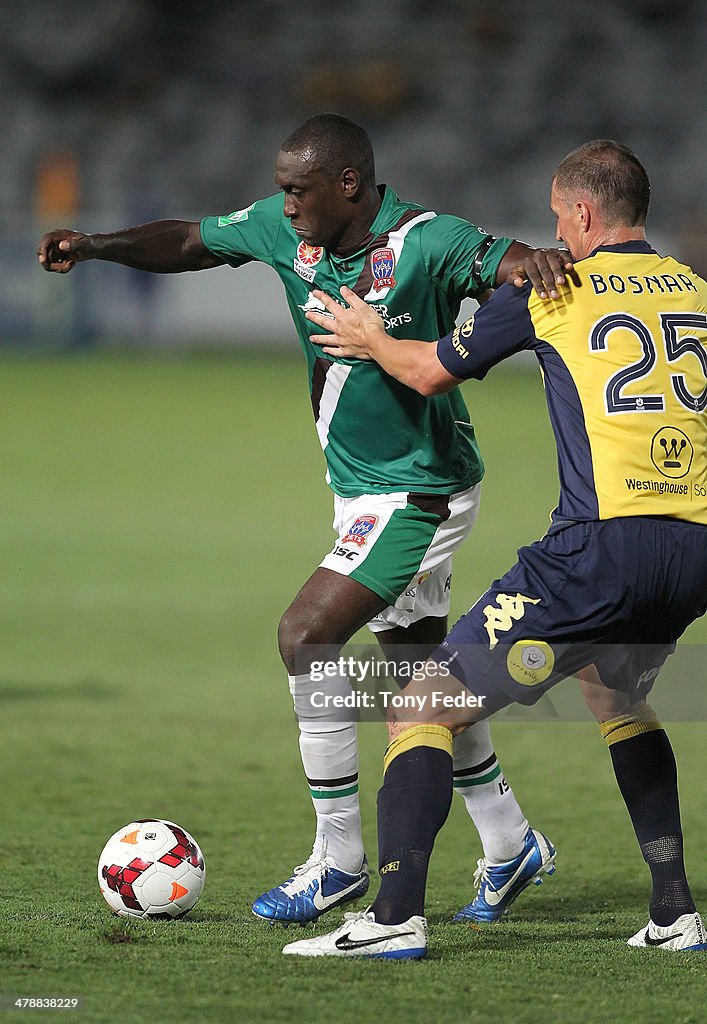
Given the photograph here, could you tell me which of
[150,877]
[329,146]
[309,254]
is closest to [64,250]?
[309,254]

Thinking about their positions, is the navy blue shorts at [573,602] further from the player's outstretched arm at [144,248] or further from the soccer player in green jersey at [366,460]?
the player's outstretched arm at [144,248]

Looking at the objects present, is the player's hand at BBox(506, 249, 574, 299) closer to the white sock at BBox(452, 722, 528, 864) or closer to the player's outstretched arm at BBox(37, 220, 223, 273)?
the player's outstretched arm at BBox(37, 220, 223, 273)

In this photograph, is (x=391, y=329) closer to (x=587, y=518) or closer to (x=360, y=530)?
(x=360, y=530)

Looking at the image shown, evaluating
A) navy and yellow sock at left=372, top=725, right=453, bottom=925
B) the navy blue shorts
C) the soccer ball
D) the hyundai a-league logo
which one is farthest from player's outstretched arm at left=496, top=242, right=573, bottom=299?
the soccer ball

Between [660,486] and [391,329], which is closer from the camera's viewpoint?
[660,486]

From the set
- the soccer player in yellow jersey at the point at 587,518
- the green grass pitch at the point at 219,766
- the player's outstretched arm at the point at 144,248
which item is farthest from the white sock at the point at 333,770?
the player's outstretched arm at the point at 144,248

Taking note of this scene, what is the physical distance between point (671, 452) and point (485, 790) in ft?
4.65

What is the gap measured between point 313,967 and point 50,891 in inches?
49.0

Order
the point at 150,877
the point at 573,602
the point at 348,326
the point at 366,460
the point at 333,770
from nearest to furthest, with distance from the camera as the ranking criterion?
the point at 573,602
the point at 150,877
the point at 348,326
the point at 333,770
the point at 366,460

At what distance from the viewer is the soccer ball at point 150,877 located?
4211 mm

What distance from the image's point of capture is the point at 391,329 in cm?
453

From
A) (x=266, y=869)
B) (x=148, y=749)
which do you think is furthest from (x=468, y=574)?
(x=266, y=869)

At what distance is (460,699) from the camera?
3.78 m

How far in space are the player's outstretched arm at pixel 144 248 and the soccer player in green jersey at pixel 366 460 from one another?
0.02m
